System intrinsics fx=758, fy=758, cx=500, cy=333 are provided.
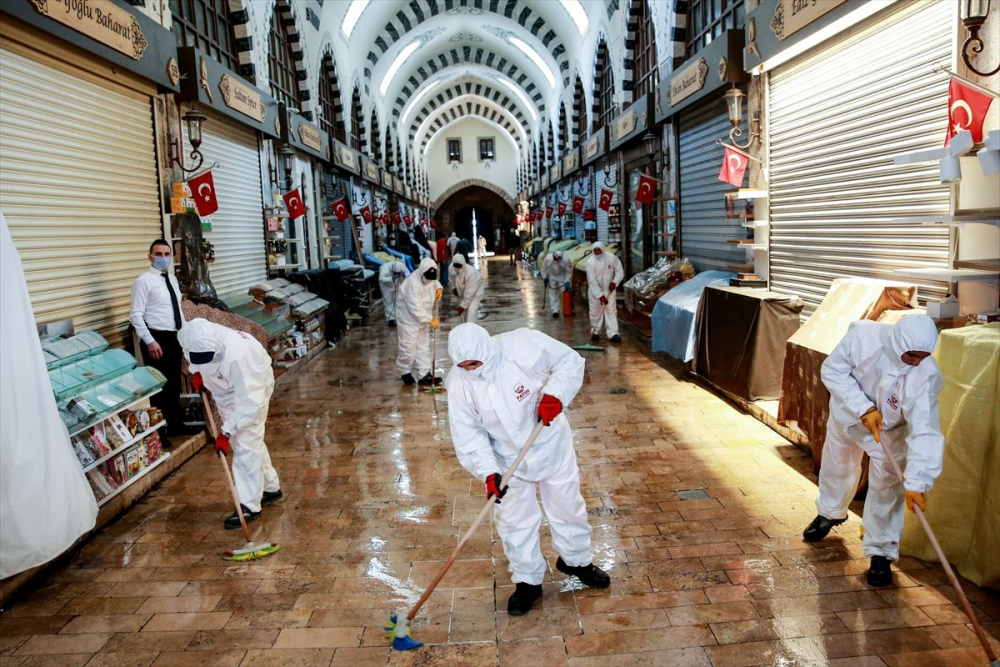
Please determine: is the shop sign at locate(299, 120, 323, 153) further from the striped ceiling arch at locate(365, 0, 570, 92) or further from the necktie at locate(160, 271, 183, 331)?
the striped ceiling arch at locate(365, 0, 570, 92)

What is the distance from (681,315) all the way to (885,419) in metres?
4.67

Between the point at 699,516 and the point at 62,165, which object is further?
the point at 62,165

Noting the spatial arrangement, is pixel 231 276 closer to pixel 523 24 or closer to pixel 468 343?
pixel 468 343

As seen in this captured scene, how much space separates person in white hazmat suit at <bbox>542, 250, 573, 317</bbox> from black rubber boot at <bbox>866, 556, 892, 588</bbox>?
9.27 metres

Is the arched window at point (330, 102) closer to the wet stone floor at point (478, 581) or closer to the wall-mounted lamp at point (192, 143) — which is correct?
the wall-mounted lamp at point (192, 143)

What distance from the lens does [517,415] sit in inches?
130

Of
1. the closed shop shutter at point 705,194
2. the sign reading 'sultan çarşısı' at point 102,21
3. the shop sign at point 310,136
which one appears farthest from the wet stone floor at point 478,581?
the shop sign at point 310,136

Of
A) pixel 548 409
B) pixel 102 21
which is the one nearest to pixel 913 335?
pixel 548 409

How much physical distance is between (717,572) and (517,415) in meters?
1.24

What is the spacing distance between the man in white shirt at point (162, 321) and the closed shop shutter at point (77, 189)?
18.9 inches

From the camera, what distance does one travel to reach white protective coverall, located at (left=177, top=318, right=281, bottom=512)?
13.8 feet

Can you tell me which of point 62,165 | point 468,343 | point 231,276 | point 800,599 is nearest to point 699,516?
point 800,599

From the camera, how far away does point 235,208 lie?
9500 mm

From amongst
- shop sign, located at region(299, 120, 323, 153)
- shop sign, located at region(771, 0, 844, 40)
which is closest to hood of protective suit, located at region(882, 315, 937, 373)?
shop sign, located at region(771, 0, 844, 40)
